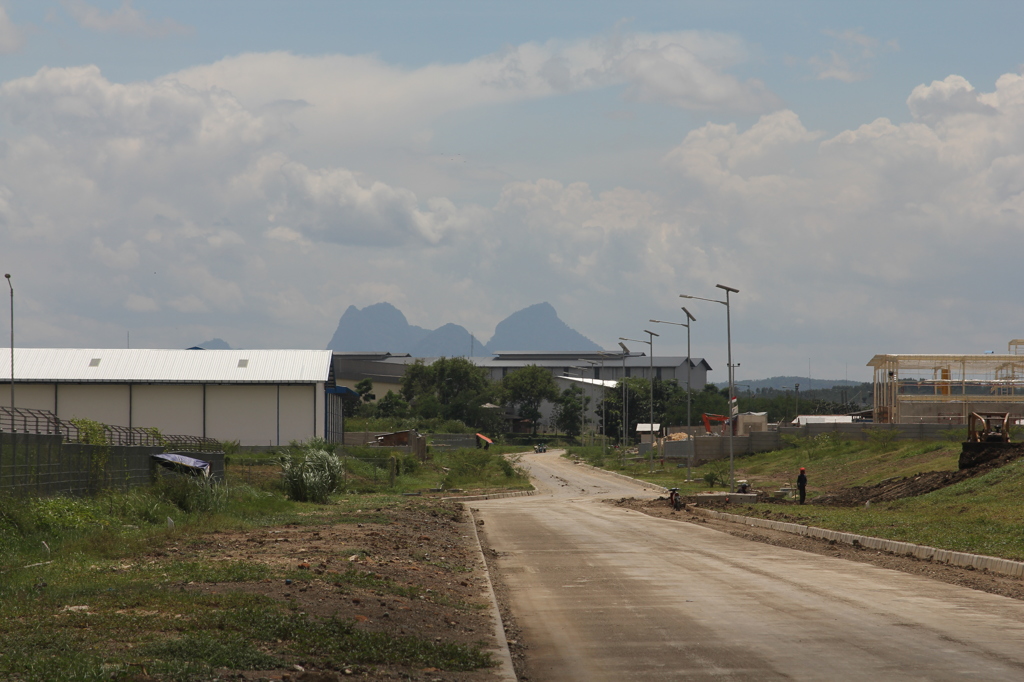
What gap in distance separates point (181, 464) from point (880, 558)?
20.3 m

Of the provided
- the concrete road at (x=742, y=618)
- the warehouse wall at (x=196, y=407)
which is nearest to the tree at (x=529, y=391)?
the warehouse wall at (x=196, y=407)

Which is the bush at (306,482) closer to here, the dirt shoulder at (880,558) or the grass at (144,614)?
the dirt shoulder at (880,558)

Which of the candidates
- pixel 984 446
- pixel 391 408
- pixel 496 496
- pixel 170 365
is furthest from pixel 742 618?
pixel 391 408

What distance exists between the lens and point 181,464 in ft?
99.3

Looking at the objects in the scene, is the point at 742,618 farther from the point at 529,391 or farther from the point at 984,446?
the point at 529,391

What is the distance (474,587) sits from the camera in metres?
15.6

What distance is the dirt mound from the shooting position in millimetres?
33781

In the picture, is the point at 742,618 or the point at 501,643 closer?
the point at 501,643

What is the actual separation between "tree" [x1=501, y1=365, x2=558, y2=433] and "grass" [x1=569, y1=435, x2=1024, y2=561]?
93.6 metres

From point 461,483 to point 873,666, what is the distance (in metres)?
47.2

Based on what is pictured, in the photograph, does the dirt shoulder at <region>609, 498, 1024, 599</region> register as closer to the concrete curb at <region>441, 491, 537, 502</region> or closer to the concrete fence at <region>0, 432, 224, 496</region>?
the concrete curb at <region>441, 491, 537, 502</region>

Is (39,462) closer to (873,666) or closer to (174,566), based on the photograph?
(174,566)

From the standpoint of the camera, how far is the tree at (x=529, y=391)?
159 meters

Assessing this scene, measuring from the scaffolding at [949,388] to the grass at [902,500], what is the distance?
27.2 ft
